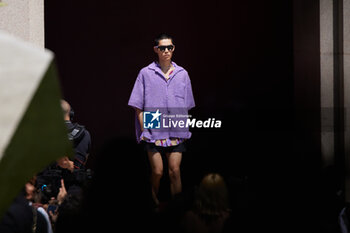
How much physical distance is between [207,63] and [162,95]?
2.88 meters

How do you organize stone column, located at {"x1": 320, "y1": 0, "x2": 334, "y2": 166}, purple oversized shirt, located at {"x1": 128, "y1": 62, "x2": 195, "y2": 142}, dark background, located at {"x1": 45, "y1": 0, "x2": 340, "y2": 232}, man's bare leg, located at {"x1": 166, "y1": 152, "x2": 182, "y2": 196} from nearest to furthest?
purple oversized shirt, located at {"x1": 128, "y1": 62, "x2": 195, "y2": 142} → man's bare leg, located at {"x1": 166, "y1": 152, "x2": 182, "y2": 196} → dark background, located at {"x1": 45, "y1": 0, "x2": 340, "y2": 232} → stone column, located at {"x1": 320, "y1": 0, "x2": 334, "y2": 166}

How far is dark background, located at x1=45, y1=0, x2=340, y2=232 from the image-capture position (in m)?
8.24

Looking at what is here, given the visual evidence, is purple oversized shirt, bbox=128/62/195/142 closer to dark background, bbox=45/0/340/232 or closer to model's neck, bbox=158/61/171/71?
model's neck, bbox=158/61/171/71

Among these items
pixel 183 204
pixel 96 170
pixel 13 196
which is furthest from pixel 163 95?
pixel 13 196

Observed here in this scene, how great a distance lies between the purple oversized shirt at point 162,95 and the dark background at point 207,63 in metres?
0.84

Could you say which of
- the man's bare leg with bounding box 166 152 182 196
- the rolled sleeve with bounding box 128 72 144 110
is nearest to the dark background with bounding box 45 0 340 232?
the man's bare leg with bounding box 166 152 182 196

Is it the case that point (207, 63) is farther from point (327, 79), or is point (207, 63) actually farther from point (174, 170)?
point (174, 170)

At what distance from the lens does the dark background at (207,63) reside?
8.24m

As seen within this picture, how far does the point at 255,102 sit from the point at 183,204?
516 cm

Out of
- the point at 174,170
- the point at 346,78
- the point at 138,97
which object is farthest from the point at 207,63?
the point at 174,170

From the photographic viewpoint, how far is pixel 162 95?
6883 mm

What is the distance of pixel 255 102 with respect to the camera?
9.48 m

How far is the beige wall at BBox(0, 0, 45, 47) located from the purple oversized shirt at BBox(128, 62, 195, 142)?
4.57ft

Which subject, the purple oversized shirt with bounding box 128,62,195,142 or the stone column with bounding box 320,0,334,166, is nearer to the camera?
the purple oversized shirt with bounding box 128,62,195,142
